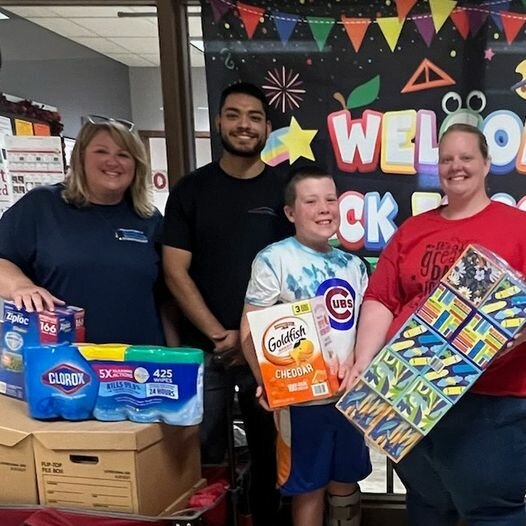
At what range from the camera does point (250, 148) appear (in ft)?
6.21

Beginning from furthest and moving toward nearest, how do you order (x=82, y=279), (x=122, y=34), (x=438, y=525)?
(x=122, y=34) → (x=82, y=279) → (x=438, y=525)

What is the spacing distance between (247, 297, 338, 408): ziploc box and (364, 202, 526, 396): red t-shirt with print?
180 millimetres

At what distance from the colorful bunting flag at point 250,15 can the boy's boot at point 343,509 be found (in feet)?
5.12

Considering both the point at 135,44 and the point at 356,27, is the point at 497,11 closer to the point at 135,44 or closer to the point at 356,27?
the point at 356,27

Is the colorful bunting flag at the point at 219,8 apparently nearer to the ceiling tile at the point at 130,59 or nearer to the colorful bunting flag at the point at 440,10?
the colorful bunting flag at the point at 440,10

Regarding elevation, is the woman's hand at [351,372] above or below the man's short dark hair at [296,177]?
below

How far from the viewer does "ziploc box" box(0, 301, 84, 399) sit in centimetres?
164

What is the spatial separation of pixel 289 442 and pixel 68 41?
3464mm

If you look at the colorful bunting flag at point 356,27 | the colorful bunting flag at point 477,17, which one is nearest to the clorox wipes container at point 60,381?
the colorful bunting flag at point 356,27

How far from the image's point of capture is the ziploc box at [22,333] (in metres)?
1.64

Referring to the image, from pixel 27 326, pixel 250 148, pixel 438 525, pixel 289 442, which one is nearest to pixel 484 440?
pixel 438 525

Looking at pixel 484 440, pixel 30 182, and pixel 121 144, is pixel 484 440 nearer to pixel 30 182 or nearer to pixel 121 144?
pixel 121 144

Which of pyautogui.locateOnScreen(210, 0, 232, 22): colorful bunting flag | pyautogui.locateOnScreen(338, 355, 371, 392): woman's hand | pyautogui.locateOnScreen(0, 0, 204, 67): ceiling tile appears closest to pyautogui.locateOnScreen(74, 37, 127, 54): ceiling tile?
pyautogui.locateOnScreen(0, 0, 204, 67): ceiling tile

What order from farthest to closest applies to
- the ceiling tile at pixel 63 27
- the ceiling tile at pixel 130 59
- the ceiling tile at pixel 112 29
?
the ceiling tile at pixel 130 59, the ceiling tile at pixel 63 27, the ceiling tile at pixel 112 29
